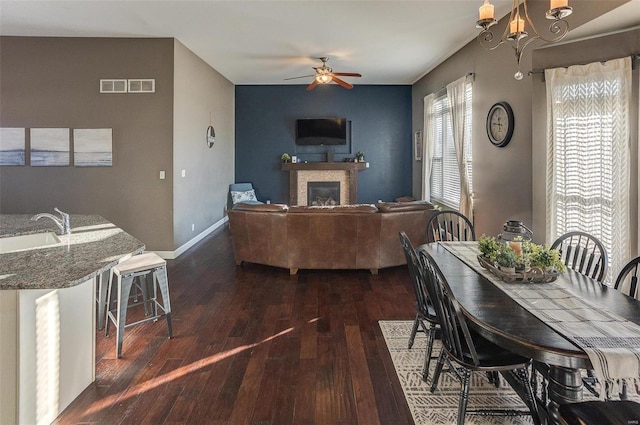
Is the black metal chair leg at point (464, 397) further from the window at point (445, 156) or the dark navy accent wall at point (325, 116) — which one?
the dark navy accent wall at point (325, 116)

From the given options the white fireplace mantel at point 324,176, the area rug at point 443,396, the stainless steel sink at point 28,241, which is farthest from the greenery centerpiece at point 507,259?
the white fireplace mantel at point 324,176

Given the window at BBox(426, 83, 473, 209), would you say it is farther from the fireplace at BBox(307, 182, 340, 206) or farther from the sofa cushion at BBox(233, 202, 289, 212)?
the sofa cushion at BBox(233, 202, 289, 212)

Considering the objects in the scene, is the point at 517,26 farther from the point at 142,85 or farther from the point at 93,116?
the point at 93,116

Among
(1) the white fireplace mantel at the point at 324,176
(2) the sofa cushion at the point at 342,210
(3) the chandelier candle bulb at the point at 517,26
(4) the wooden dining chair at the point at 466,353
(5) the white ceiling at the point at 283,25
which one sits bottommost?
(4) the wooden dining chair at the point at 466,353

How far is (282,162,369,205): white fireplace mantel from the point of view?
871 cm

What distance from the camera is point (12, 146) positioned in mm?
5391

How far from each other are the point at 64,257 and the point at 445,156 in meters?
5.99

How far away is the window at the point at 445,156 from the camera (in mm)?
5645

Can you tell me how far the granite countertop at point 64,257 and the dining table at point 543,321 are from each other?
74.3 inches

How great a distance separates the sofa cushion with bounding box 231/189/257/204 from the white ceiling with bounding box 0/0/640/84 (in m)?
2.92

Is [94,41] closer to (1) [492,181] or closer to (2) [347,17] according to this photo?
(2) [347,17]

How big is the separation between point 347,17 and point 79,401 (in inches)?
182

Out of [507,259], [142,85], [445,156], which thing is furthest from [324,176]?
[507,259]

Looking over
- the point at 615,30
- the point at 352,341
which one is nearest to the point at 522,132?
the point at 615,30
